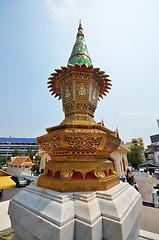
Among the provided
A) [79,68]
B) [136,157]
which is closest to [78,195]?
[79,68]

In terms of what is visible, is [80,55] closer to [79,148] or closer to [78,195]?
[79,148]

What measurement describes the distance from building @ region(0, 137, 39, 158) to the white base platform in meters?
58.2

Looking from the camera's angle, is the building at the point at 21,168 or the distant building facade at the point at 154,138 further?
the distant building facade at the point at 154,138

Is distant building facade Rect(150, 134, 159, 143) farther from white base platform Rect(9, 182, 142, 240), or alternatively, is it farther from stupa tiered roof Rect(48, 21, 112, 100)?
white base platform Rect(9, 182, 142, 240)

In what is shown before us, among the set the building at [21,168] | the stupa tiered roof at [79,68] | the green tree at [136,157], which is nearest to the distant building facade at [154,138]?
the green tree at [136,157]

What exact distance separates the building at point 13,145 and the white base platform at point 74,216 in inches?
2291

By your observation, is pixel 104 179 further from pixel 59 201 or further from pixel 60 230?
pixel 60 230

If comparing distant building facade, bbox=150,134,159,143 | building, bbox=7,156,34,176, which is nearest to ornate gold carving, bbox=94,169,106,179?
building, bbox=7,156,34,176

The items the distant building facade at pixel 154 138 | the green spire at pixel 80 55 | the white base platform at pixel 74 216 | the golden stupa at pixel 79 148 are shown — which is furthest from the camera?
the distant building facade at pixel 154 138

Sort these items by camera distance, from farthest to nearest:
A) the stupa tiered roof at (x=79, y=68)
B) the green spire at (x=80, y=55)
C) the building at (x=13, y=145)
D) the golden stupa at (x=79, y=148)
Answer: the building at (x=13, y=145) < the green spire at (x=80, y=55) < the stupa tiered roof at (x=79, y=68) < the golden stupa at (x=79, y=148)

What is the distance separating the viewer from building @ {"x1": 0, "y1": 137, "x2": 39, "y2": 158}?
51.2 m

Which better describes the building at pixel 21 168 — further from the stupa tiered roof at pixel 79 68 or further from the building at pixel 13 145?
the building at pixel 13 145

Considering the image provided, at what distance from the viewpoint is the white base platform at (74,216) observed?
3.32 feet

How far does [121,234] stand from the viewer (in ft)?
3.27
